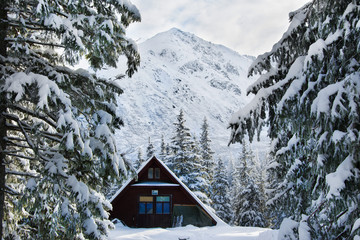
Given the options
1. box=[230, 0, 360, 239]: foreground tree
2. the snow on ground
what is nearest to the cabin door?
the snow on ground

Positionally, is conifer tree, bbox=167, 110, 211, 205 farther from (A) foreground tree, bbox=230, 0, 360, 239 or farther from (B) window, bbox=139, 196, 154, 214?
(A) foreground tree, bbox=230, 0, 360, 239

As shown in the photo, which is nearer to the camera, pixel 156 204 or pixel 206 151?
pixel 156 204

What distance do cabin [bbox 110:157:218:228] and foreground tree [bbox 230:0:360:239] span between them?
18.7m

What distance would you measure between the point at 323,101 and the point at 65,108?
4.23 metres

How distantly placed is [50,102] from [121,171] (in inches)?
80.1

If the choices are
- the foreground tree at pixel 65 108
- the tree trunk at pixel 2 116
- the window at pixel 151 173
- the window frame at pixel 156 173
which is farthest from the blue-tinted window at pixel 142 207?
the tree trunk at pixel 2 116

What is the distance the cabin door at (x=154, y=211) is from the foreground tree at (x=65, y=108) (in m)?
17.7

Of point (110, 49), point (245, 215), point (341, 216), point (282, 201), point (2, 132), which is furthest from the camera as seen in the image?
point (245, 215)

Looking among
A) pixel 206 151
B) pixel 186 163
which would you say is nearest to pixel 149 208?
pixel 186 163

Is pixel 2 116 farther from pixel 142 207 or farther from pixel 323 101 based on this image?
pixel 142 207

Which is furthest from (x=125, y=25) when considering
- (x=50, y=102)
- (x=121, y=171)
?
(x=121, y=171)

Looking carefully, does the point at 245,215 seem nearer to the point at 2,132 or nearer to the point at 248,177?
the point at 248,177

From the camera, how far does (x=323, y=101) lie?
14.2ft

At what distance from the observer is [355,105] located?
415cm
